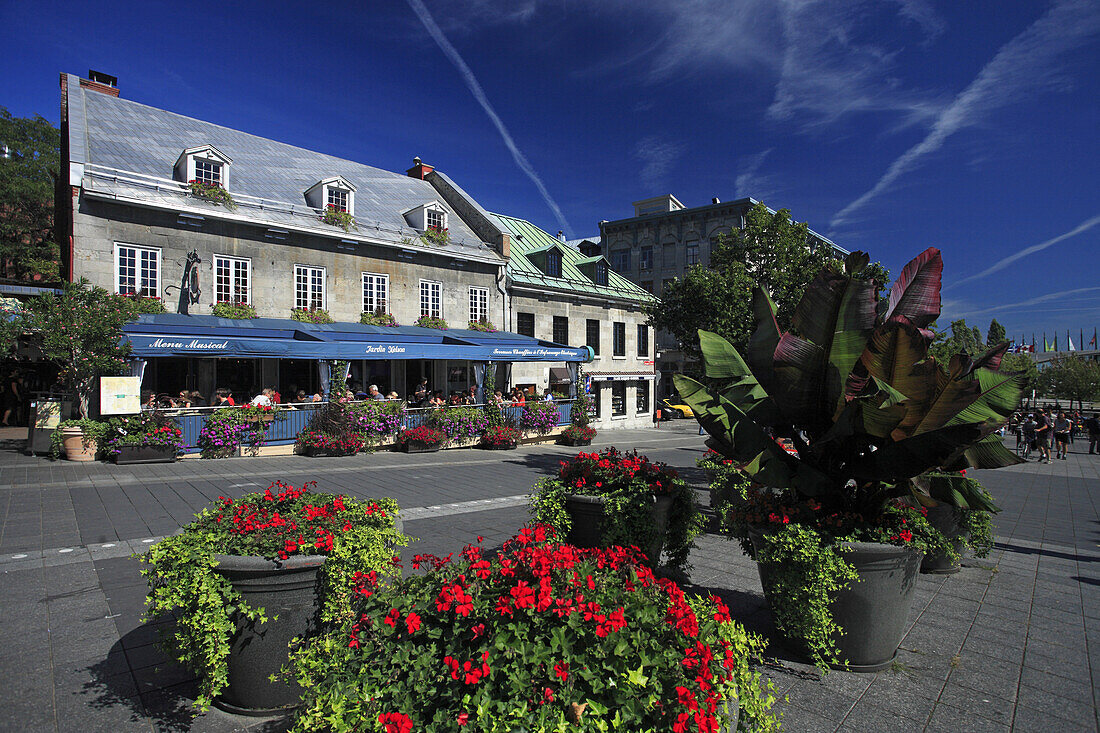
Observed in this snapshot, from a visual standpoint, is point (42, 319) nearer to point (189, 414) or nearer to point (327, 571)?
point (189, 414)

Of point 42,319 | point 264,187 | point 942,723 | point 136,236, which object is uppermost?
point 264,187

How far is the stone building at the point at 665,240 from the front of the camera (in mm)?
49438

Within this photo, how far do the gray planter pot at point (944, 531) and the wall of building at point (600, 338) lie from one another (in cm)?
2292

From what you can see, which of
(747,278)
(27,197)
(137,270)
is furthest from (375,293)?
(27,197)

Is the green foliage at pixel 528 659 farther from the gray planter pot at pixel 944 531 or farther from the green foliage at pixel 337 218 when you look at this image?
the green foliage at pixel 337 218

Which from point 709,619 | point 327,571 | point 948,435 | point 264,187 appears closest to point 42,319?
point 264,187

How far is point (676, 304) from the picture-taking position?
1477cm

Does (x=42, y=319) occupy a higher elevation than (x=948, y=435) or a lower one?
higher

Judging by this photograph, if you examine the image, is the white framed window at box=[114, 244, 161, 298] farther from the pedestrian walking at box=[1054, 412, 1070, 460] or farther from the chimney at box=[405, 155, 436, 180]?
the pedestrian walking at box=[1054, 412, 1070, 460]

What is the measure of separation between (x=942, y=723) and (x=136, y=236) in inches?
870

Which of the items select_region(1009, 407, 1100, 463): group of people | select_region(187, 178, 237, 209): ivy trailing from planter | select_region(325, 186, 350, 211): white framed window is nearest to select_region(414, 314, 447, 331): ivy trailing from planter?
select_region(325, 186, 350, 211): white framed window

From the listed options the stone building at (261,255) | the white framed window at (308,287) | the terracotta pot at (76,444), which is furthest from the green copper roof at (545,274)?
the terracotta pot at (76,444)

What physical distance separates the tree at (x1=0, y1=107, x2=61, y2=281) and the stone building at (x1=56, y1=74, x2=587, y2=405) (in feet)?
23.2

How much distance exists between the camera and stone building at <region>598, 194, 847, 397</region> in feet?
162
